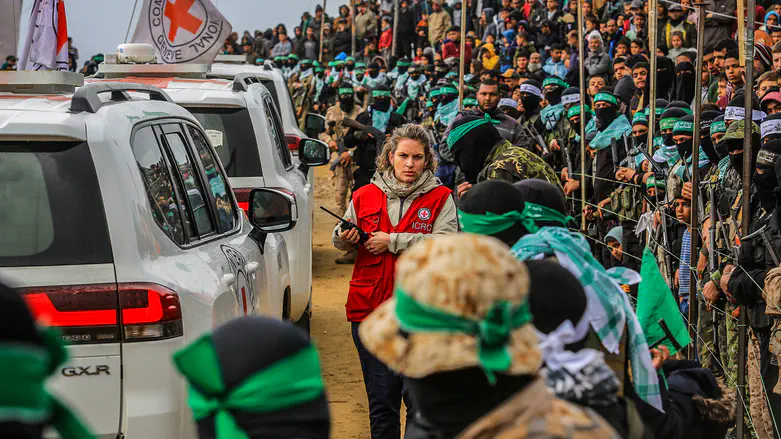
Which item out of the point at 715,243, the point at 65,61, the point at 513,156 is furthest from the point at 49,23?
the point at 715,243

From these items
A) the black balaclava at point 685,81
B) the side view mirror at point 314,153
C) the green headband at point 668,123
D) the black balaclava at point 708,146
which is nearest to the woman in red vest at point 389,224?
the black balaclava at point 708,146

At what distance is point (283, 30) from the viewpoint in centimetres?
3456

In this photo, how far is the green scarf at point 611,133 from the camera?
10.5 meters

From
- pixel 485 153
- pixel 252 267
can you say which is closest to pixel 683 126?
pixel 485 153

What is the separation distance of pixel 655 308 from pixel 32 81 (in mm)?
2717

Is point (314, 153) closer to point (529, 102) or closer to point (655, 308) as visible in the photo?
point (529, 102)

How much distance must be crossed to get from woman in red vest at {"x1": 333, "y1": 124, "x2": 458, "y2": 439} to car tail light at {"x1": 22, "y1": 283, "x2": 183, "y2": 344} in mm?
1949

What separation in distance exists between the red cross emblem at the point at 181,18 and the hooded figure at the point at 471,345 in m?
7.72

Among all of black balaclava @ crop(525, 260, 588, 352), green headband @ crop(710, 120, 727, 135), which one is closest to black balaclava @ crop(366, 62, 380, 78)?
green headband @ crop(710, 120, 727, 135)

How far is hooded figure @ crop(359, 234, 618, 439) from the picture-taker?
7.47ft

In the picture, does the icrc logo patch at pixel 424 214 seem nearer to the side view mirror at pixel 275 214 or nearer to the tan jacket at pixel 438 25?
the side view mirror at pixel 275 214

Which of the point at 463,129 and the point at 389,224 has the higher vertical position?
the point at 463,129

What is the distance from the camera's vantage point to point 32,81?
4.68 m

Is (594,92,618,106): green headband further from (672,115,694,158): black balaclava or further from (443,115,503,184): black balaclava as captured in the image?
(443,115,503,184): black balaclava
